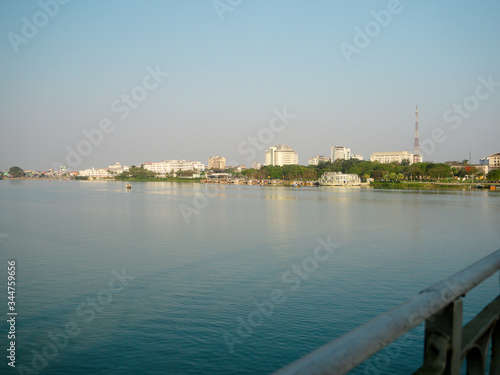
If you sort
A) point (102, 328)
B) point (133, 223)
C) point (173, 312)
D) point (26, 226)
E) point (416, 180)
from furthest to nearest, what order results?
point (416, 180)
point (133, 223)
point (26, 226)
point (173, 312)
point (102, 328)

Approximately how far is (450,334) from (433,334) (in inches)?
2.3

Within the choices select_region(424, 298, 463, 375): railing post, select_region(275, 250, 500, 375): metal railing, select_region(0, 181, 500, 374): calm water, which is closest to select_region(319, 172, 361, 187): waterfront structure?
select_region(0, 181, 500, 374): calm water

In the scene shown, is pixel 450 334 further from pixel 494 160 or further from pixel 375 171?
pixel 494 160

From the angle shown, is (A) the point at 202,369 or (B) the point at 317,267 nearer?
(A) the point at 202,369

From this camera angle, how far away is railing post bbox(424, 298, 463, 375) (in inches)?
60.4

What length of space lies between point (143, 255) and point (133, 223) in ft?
40.4

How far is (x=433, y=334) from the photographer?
1.58m

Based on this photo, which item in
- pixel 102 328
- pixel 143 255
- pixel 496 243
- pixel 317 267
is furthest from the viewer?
pixel 496 243

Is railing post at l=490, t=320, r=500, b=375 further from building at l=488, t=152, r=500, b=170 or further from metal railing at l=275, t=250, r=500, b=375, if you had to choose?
building at l=488, t=152, r=500, b=170

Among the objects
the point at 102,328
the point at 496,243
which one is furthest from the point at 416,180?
the point at 102,328

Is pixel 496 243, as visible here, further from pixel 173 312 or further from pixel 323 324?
pixel 173 312

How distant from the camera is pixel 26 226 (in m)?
27.2

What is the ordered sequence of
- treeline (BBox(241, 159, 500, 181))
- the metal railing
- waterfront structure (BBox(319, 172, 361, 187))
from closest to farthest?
the metal railing → treeline (BBox(241, 159, 500, 181)) → waterfront structure (BBox(319, 172, 361, 187))

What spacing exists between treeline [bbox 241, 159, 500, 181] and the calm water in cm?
10314
